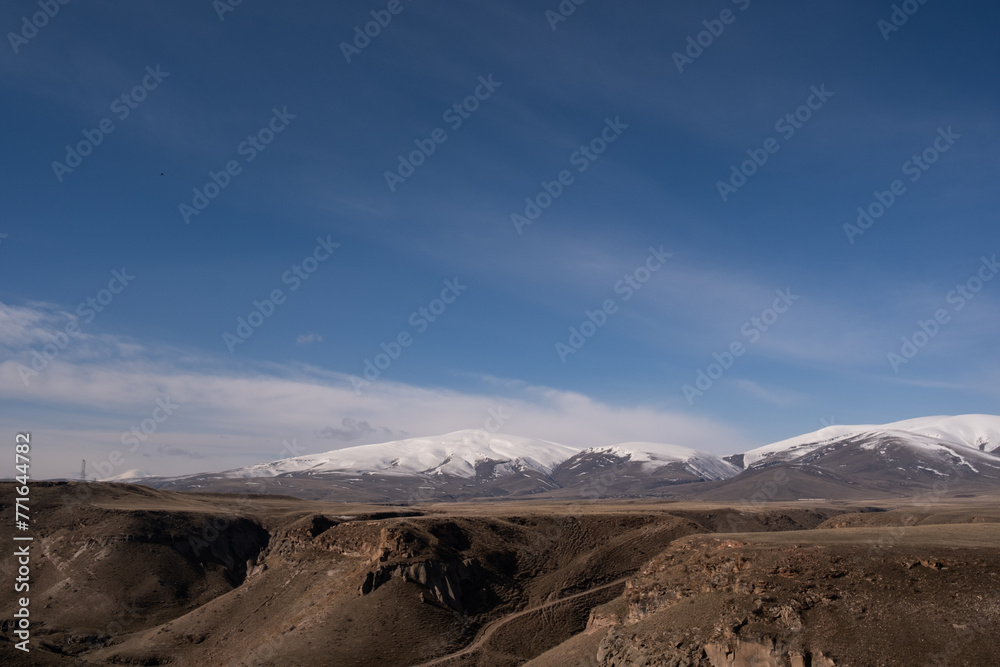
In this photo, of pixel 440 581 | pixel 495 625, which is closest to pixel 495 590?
pixel 495 625

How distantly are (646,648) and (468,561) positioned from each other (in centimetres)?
2564

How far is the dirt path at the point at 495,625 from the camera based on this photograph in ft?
151

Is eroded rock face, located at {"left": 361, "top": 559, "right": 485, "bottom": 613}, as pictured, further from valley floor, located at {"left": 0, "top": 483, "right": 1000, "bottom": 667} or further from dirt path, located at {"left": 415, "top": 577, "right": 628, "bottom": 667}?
dirt path, located at {"left": 415, "top": 577, "right": 628, "bottom": 667}

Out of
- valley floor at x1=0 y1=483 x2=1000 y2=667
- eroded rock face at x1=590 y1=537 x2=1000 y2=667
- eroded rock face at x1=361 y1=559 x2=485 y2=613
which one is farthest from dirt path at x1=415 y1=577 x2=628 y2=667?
eroded rock face at x1=590 y1=537 x2=1000 y2=667

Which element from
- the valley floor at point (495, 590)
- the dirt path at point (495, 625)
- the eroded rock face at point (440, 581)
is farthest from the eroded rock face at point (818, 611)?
the eroded rock face at point (440, 581)

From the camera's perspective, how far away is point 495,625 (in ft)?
170

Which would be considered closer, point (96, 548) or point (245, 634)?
point (245, 634)

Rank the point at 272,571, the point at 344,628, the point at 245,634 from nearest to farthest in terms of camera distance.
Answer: the point at 344,628, the point at 245,634, the point at 272,571

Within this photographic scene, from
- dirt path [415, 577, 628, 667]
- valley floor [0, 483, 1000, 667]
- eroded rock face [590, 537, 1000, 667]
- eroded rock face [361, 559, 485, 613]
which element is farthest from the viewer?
eroded rock face [361, 559, 485, 613]

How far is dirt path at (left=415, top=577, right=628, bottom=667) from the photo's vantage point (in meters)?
46.1

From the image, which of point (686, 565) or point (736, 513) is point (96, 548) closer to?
point (686, 565)

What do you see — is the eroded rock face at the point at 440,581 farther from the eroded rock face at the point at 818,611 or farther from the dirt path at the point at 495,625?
the eroded rock face at the point at 818,611

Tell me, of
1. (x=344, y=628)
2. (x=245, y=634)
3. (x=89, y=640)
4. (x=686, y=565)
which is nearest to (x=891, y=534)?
(x=686, y=565)

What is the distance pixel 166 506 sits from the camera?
94.6 meters
